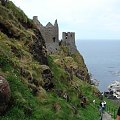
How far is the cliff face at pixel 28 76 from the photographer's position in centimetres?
1842

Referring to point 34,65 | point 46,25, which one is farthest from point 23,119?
point 46,25

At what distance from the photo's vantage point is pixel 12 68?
20328 mm

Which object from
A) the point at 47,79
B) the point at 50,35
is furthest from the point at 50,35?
the point at 47,79

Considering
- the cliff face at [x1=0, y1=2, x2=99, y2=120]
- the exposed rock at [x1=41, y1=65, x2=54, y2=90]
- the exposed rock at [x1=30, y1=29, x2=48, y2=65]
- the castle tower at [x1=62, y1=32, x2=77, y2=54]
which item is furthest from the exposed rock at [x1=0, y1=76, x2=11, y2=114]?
the castle tower at [x1=62, y1=32, x2=77, y2=54]

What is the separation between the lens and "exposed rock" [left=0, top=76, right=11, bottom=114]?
16.1 metres

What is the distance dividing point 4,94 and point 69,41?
58.1 m

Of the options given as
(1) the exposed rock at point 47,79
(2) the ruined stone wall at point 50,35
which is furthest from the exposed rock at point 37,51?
(2) the ruined stone wall at point 50,35

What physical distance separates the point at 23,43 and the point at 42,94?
5278 mm

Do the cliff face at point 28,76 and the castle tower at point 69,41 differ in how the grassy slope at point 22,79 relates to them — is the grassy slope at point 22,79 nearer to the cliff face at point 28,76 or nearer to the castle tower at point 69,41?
the cliff face at point 28,76

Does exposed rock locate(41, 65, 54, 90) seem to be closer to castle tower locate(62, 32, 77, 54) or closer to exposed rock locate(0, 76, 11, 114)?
→ exposed rock locate(0, 76, 11, 114)

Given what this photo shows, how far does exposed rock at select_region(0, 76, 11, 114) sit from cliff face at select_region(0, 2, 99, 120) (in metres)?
0.18

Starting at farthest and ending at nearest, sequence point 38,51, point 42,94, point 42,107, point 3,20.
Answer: point 38,51
point 3,20
point 42,94
point 42,107

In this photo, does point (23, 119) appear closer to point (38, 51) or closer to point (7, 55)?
point (7, 55)

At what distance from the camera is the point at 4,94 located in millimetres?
16281
